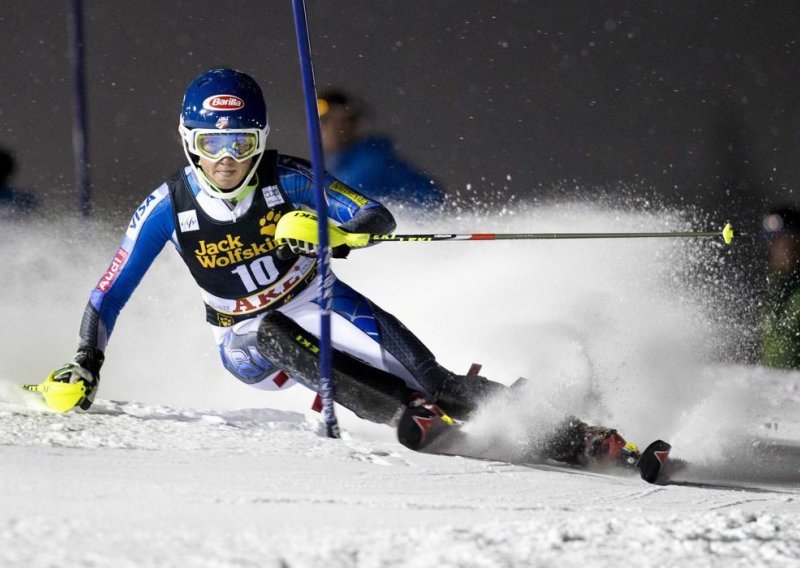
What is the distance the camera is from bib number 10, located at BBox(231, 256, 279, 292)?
339 centimetres

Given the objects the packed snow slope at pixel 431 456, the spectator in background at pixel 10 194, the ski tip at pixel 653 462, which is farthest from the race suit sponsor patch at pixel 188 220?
the spectator in background at pixel 10 194

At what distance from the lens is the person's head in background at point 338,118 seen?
18.8 feet

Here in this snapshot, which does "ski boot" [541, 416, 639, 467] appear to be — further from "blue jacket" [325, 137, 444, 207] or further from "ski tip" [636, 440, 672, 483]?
"blue jacket" [325, 137, 444, 207]

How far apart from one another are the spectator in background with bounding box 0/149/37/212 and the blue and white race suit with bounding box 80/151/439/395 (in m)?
3.09

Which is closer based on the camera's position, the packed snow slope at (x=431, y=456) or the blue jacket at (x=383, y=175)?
the packed snow slope at (x=431, y=456)

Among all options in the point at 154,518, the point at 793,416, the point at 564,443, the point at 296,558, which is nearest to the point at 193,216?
the point at 564,443

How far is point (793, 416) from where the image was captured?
524 cm

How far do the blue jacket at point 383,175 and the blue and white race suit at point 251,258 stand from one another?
2345 mm

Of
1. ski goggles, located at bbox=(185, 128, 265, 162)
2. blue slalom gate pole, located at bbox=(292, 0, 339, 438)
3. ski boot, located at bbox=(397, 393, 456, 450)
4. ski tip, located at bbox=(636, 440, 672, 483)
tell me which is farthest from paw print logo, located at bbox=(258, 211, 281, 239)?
ski tip, located at bbox=(636, 440, 672, 483)

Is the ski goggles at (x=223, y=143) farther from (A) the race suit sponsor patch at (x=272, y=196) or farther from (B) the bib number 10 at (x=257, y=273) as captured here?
(B) the bib number 10 at (x=257, y=273)

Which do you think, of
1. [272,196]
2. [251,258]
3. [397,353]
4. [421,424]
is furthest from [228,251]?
[421,424]

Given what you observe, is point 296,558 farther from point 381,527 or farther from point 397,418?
point 397,418

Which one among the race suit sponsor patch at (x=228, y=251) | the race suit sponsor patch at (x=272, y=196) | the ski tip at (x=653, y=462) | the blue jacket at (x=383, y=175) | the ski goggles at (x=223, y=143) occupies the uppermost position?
the blue jacket at (x=383, y=175)

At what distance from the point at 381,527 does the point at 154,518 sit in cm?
41
